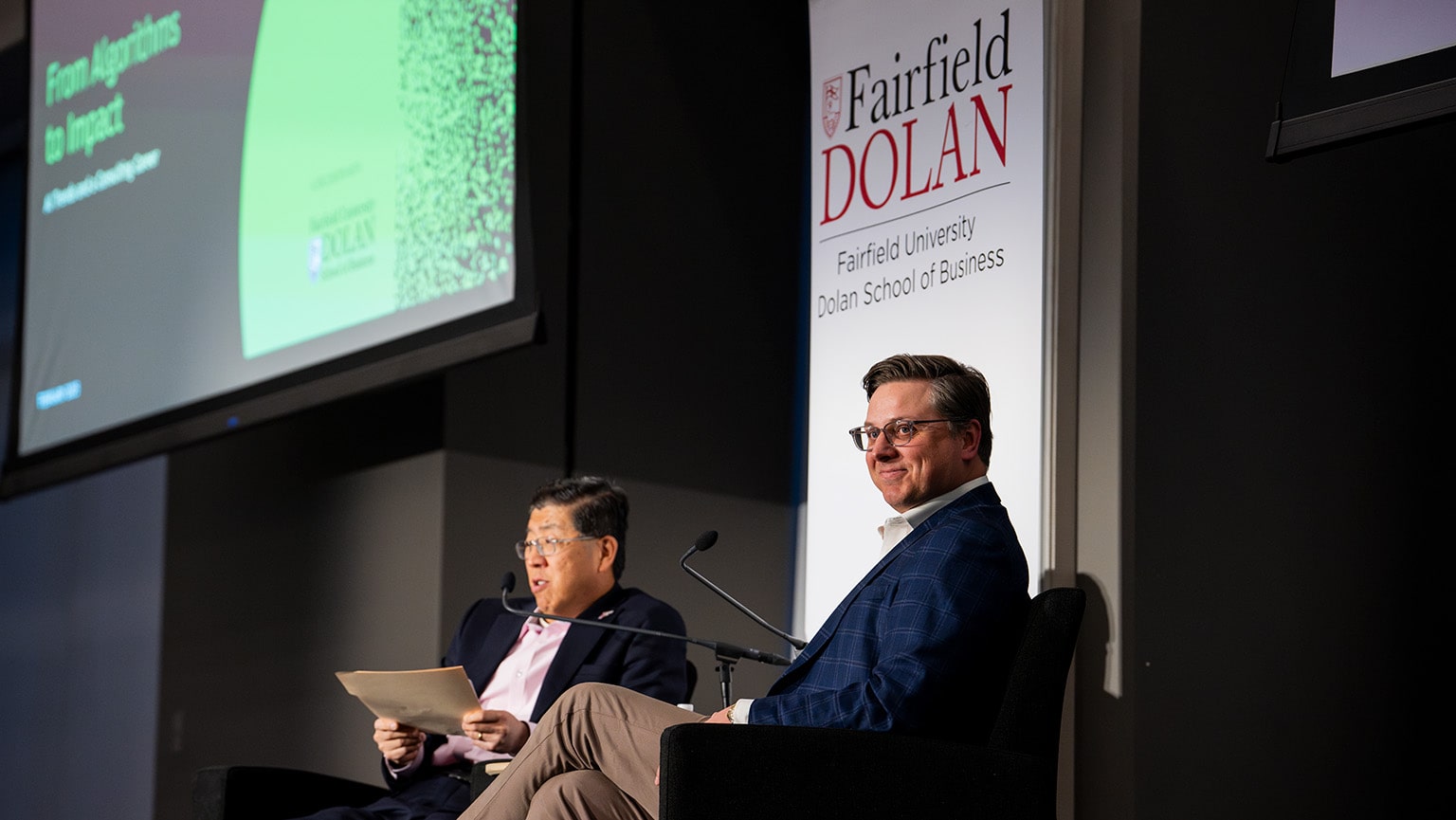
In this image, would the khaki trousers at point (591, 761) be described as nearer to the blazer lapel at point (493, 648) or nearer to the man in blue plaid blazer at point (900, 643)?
the man in blue plaid blazer at point (900, 643)

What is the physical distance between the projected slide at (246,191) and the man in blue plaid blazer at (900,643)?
139cm

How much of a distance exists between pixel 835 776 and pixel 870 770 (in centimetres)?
5

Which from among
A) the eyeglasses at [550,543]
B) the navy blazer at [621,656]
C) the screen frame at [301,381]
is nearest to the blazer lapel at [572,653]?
the navy blazer at [621,656]

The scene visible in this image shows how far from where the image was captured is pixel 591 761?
2584 millimetres

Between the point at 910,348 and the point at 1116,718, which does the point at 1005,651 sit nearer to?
the point at 1116,718

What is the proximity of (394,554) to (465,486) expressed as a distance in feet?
1.03

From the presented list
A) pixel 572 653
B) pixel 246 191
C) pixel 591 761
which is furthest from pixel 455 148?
pixel 591 761

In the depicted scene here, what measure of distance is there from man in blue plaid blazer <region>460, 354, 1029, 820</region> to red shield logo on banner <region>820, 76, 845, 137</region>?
0.95 meters

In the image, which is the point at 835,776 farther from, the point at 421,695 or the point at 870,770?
the point at 421,695

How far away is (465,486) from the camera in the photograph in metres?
4.30

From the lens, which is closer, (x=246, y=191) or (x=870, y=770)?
(x=870, y=770)

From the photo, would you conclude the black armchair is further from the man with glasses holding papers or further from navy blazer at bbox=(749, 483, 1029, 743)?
the man with glasses holding papers

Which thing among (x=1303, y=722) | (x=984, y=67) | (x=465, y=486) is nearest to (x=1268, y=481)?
(x=1303, y=722)

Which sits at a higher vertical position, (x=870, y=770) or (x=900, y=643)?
(x=900, y=643)
